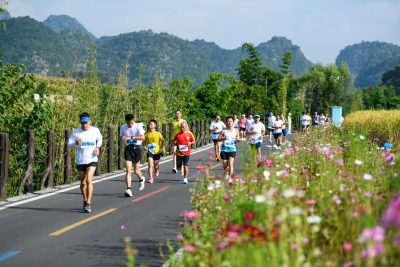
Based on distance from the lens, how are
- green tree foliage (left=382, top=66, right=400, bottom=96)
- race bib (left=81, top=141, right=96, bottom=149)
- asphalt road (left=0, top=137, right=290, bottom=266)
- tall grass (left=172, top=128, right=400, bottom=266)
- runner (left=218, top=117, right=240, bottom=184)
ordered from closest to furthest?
tall grass (left=172, top=128, right=400, bottom=266), asphalt road (left=0, top=137, right=290, bottom=266), race bib (left=81, top=141, right=96, bottom=149), runner (left=218, top=117, right=240, bottom=184), green tree foliage (left=382, top=66, right=400, bottom=96)

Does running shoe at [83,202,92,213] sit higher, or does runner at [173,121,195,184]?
runner at [173,121,195,184]

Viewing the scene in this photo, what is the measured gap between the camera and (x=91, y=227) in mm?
8203

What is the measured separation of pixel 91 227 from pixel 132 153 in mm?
3884

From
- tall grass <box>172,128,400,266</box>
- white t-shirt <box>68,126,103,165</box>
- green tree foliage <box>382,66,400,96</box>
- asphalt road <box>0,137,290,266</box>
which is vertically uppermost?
green tree foliage <box>382,66,400,96</box>

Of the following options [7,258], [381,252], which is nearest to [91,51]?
[7,258]

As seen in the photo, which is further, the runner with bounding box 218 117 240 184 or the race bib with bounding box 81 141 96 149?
the runner with bounding box 218 117 240 184

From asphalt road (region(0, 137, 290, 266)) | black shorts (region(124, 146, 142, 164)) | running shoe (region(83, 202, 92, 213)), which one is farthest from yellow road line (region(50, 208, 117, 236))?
black shorts (region(124, 146, 142, 164))

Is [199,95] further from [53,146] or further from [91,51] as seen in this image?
[53,146]

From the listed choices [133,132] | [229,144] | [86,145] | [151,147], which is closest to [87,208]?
[86,145]

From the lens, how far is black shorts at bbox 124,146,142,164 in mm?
11836

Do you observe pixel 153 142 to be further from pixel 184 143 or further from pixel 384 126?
pixel 384 126

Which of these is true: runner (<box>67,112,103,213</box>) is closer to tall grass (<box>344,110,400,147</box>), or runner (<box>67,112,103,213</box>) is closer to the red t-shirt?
the red t-shirt

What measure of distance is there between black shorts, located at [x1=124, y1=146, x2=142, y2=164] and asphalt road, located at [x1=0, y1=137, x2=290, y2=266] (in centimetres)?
91

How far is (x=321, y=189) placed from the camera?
6.82 meters
